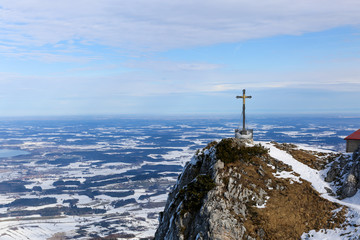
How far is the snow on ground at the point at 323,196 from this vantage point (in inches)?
910

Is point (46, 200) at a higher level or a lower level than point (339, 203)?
lower

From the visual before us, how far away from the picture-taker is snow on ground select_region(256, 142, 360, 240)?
75.8 feet

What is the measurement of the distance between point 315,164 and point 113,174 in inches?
6821

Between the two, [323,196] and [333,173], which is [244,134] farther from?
[323,196]

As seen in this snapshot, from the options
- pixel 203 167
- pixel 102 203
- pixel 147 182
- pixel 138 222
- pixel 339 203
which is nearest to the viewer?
pixel 339 203

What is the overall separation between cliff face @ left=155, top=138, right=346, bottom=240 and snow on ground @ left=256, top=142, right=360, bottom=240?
0.53 m

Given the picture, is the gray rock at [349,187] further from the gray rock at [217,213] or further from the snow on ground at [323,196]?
the gray rock at [217,213]

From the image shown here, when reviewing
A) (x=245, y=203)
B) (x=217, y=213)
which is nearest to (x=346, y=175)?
(x=245, y=203)

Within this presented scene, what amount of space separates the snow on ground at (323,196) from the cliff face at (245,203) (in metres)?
0.53

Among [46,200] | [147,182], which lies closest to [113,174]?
[147,182]

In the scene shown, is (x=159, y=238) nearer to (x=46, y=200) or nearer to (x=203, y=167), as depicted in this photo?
A: (x=203, y=167)

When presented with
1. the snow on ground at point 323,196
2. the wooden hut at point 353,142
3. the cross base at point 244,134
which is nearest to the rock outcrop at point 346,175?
the snow on ground at point 323,196

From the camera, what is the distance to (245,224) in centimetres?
2405

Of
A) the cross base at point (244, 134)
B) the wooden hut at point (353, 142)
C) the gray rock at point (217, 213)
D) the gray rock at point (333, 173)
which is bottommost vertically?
the gray rock at point (217, 213)
